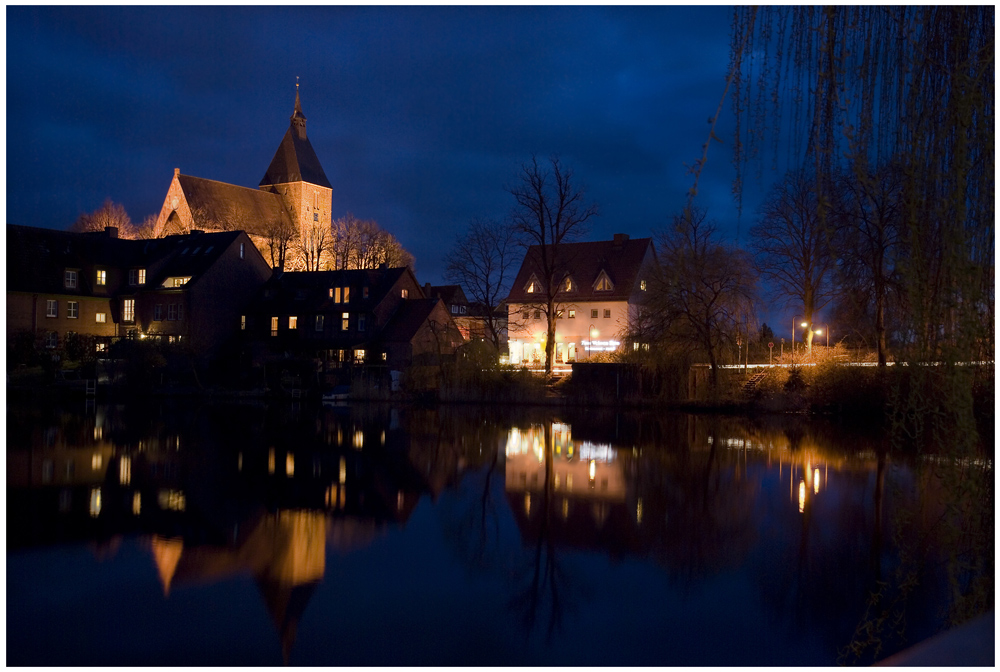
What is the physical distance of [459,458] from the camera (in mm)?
21812

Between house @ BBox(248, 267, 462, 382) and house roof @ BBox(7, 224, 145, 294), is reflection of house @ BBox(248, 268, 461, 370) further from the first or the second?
house roof @ BBox(7, 224, 145, 294)

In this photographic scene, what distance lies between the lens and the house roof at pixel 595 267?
174ft

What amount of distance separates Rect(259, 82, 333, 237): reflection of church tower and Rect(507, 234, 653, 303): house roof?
39.9m

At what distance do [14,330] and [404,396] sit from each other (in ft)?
85.4

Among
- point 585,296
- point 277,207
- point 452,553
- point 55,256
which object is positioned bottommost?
point 452,553

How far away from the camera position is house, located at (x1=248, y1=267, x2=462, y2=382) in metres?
48.4

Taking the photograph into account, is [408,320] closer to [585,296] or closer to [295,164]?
[585,296]

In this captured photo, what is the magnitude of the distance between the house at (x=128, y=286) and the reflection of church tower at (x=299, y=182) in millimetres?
33179

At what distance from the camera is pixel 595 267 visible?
181ft

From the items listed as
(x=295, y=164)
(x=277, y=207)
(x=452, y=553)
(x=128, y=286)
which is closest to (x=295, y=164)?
(x=295, y=164)

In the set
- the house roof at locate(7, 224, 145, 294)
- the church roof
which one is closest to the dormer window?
the house roof at locate(7, 224, 145, 294)

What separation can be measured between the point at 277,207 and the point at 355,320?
144ft

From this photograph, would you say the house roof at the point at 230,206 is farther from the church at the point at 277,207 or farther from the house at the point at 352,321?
the house at the point at 352,321

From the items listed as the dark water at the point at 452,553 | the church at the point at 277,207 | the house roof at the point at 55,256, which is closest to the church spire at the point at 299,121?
the church at the point at 277,207
